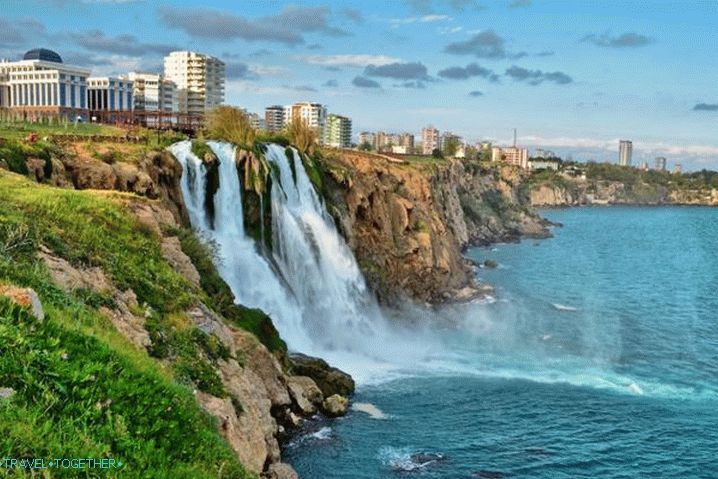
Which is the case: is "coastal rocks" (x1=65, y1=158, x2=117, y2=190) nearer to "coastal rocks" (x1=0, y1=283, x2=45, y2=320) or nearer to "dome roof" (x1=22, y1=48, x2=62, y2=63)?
"coastal rocks" (x1=0, y1=283, x2=45, y2=320)

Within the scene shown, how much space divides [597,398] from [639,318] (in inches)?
911

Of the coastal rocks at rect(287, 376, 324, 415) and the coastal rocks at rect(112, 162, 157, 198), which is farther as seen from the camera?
the coastal rocks at rect(112, 162, 157, 198)

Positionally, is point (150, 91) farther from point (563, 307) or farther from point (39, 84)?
point (563, 307)

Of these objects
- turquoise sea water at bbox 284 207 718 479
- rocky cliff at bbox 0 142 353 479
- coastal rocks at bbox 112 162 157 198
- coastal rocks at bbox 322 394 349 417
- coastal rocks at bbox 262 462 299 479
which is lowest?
turquoise sea water at bbox 284 207 718 479

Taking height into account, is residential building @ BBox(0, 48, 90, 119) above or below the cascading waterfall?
above

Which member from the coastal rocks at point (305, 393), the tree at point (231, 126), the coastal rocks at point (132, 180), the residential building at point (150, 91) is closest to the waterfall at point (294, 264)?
the tree at point (231, 126)

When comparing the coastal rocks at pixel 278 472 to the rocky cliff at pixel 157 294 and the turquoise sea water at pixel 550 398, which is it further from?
the turquoise sea water at pixel 550 398

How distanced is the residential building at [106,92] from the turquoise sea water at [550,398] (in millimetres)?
97887

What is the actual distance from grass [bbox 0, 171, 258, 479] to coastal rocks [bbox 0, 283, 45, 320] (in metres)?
0.19

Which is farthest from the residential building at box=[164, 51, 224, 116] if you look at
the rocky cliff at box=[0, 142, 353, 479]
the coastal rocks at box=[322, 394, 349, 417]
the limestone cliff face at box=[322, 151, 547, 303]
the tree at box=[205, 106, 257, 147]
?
the coastal rocks at box=[322, 394, 349, 417]

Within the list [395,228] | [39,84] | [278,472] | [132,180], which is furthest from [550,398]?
[39,84]

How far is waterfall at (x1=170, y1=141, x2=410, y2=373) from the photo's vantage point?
124 feet

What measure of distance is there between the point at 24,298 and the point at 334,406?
66.0ft

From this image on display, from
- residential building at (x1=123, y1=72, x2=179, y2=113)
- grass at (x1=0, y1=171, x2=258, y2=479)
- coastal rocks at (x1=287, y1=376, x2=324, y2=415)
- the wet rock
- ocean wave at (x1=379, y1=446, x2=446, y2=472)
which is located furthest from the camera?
residential building at (x1=123, y1=72, x2=179, y2=113)
